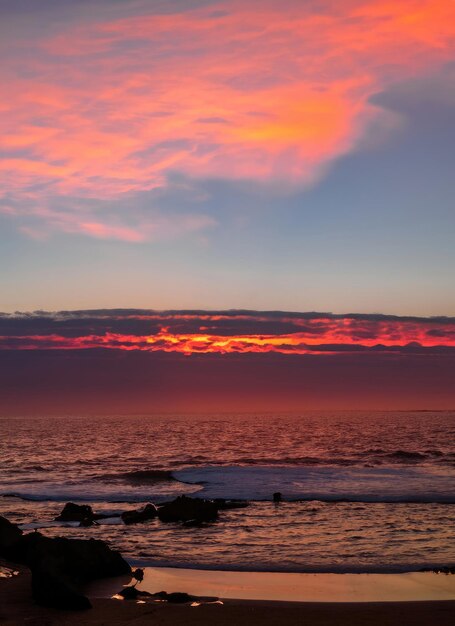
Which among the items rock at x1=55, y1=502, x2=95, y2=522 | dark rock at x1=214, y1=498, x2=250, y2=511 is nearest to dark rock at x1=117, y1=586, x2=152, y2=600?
rock at x1=55, y1=502, x2=95, y2=522

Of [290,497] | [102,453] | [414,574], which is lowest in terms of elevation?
[102,453]

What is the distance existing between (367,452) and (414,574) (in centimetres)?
5732

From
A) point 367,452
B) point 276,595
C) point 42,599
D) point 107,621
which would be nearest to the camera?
point 107,621

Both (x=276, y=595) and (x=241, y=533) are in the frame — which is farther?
(x=241, y=533)

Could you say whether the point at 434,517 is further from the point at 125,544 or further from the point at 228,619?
the point at 228,619

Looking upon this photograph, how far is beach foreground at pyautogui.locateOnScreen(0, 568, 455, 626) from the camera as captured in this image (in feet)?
43.9

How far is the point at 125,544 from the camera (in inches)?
915

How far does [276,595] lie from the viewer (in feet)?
53.4

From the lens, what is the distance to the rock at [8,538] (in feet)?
66.0

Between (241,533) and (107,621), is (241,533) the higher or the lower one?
the lower one

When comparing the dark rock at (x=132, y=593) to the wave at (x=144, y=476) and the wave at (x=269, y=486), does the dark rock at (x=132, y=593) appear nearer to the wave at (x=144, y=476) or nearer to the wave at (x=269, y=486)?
the wave at (x=269, y=486)

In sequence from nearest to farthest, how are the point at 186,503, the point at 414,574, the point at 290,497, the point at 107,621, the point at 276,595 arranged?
the point at 107,621 → the point at 276,595 → the point at 414,574 → the point at 186,503 → the point at 290,497

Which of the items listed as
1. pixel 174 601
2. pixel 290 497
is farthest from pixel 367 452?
pixel 174 601

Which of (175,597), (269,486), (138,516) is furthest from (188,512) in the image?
(269,486)
